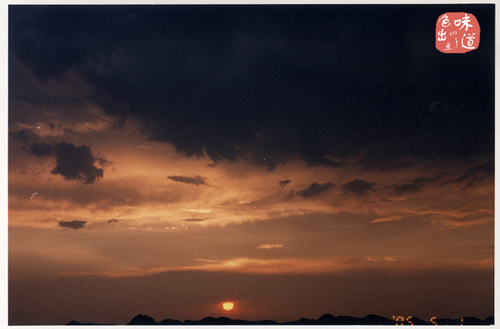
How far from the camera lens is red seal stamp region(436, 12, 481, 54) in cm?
501

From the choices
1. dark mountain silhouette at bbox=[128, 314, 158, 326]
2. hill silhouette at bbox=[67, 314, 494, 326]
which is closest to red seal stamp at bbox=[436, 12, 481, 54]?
hill silhouette at bbox=[67, 314, 494, 326]

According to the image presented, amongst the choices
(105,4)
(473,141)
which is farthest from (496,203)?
(105,4)

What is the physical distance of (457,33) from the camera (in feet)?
16.6

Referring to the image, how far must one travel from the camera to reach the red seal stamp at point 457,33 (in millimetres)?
5008

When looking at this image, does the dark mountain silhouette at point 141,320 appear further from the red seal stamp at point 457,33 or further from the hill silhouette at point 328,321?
the red seal stamp at point 457,33

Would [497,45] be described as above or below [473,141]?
above

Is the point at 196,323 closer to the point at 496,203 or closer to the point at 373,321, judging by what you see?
the point at 373,321

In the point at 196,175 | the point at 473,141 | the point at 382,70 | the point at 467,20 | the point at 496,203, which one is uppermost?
the point at 467,20

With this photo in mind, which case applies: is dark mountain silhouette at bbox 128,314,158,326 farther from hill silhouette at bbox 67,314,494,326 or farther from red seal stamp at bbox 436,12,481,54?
red seal stamp at bbox 436,12,481,54

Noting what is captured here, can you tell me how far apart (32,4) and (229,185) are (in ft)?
9.53

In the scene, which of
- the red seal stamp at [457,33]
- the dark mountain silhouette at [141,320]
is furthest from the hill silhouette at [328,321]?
the red seal stamp at [457,33]

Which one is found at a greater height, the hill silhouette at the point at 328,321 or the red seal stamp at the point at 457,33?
the red seal stamp at the point at 457,33

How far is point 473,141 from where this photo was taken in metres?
5.07

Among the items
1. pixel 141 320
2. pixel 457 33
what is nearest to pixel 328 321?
pixel 141 320
